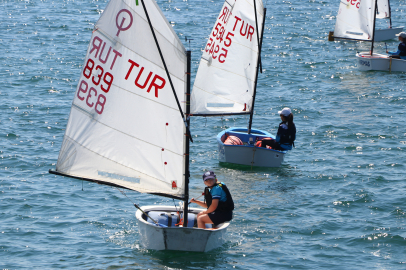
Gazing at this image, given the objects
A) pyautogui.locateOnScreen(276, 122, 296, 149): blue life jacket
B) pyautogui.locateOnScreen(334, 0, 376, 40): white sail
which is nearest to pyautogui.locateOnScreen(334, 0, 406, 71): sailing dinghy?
pyautogui.locateOnScreen(334, 0, 376, 40): white sail

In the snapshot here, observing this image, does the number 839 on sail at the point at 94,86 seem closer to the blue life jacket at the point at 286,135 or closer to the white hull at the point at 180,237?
the white hull at the point at 180,237

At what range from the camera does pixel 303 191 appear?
17125 mm

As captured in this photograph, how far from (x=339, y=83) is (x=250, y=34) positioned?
1170 cm

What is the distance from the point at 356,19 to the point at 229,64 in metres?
16.4

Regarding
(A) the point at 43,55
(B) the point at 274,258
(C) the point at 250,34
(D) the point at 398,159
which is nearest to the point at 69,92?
(A) the point at 43,55

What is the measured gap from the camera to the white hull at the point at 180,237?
1223 cm

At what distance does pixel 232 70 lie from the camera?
19.4 metres

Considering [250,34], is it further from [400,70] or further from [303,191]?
[400,70]

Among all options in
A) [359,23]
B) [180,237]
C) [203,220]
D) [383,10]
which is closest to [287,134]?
[203,220]

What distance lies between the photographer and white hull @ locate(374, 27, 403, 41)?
3746 centimetres

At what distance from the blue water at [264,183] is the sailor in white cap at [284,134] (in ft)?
2.89

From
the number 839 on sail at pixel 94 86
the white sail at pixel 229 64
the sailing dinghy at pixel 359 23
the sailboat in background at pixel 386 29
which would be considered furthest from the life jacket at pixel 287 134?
the sailboat in background at pixel 386 29

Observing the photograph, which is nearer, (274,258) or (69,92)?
(274,258)

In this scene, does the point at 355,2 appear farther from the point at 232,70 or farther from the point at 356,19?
the point at 232,70
